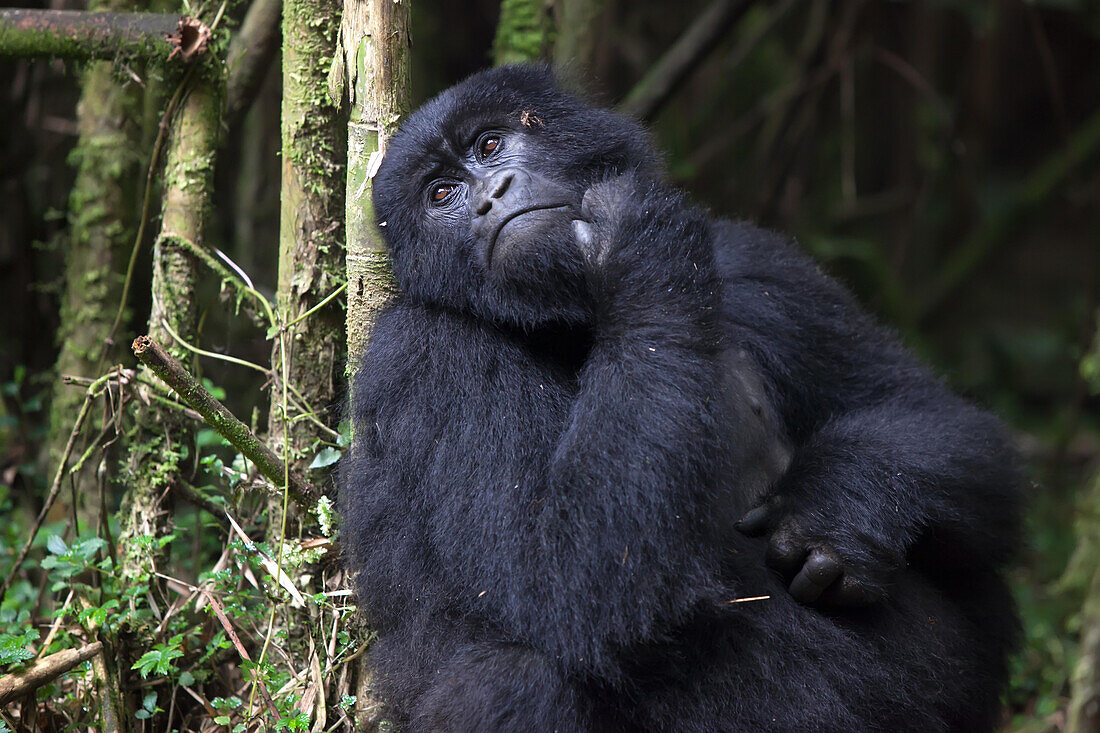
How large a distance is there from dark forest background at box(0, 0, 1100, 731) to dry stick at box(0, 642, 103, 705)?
1.75 meters

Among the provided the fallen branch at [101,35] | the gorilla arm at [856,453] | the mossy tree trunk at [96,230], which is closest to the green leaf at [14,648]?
the mossy tree trunk at [96,230]

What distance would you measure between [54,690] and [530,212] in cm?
206

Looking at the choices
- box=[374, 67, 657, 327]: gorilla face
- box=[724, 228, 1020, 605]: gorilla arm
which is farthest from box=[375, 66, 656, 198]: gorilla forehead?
box=[724, 228, 1020, 605]: gorilla arm

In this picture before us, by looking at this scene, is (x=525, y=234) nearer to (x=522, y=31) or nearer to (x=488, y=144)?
(x=488, y=144)

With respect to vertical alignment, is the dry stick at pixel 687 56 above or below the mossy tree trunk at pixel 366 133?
above

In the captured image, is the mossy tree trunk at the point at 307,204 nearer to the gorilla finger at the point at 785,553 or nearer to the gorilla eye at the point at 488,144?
the gorilla eye at the point at 488,144

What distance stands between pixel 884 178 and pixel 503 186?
782 centimetres

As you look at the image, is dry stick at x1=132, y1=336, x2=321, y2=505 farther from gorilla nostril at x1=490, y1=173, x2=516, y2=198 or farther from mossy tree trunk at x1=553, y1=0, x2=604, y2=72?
mossy tree trunk at x1=553, y1=0, x2=604, y2=72

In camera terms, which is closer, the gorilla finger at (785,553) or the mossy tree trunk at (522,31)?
the gorilla finger at (785,553)

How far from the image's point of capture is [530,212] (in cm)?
270

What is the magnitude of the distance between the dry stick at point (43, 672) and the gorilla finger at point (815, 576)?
6.72ft

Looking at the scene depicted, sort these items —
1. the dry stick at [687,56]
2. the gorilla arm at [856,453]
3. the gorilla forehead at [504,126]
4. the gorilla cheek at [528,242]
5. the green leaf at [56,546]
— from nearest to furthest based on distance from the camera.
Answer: the gorilla cheek at [528,242], the gorilla arm at [856,453], the gorilla forehead at [504,126], the green leaf at [56,546], the dry stick at [687,56]

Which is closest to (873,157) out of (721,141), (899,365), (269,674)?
(721,141)

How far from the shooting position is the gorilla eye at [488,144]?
2.87m
